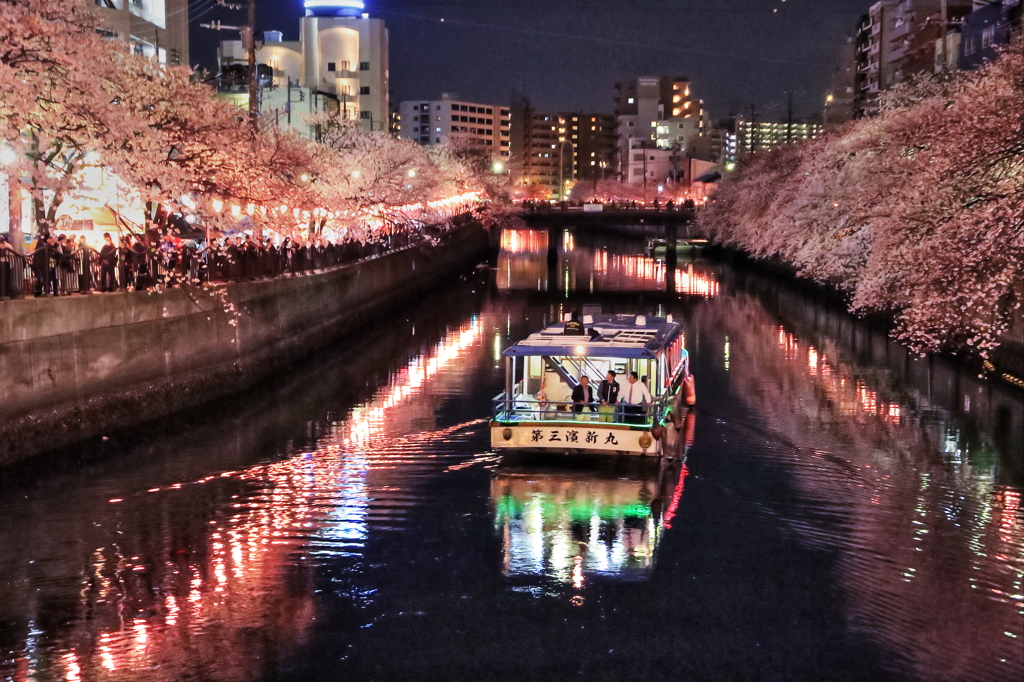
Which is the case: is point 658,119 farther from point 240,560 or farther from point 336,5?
point 240,560

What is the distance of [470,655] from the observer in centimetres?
1202

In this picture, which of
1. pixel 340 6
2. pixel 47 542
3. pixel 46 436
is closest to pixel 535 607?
pixel 47 542

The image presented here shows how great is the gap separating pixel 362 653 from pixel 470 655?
1.13m

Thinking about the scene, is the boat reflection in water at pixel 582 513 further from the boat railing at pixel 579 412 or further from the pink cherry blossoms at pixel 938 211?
the pink cherry blossoms at pixel 938 211

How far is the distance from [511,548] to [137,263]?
42.6 ft

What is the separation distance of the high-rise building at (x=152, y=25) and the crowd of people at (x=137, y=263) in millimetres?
11782

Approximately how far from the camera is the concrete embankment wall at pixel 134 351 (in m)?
20.0

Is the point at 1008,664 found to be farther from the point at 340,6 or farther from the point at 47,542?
the point at 340,6

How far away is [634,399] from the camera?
19578mm

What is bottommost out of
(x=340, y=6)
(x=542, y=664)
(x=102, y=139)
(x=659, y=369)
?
(x=542, y=664)

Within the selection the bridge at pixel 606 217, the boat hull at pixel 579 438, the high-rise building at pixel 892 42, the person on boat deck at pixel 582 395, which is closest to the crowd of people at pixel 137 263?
the boat hull at pixel 579 438

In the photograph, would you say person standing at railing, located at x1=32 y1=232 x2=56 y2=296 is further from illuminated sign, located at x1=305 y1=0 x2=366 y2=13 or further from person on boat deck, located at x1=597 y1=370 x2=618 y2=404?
illuminated sign, located at x1=305 y1=0 x2=366 y2=13

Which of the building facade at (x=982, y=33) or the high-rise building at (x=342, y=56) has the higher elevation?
the high-rise building at (x=342, y=56)

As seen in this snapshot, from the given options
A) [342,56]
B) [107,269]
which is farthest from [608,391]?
[342,56]
